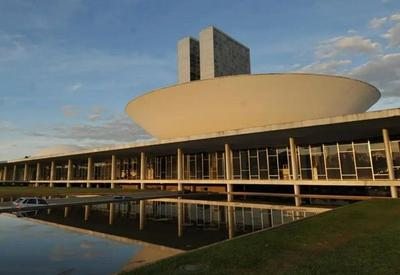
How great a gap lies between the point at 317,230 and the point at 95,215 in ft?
41.0

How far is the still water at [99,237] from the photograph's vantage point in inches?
335

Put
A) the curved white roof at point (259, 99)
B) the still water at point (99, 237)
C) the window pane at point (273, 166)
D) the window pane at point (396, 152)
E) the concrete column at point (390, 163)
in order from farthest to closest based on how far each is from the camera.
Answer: the window pane at point (273, 166) → the curved white roof at point (259, 99) → the window pane at point (396, 152) → the concrete column at point (390, 163) → the still water at point (99, 237)

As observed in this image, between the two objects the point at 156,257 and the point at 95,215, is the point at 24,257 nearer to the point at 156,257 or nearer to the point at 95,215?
the point at 156,257

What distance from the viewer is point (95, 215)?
18.2m

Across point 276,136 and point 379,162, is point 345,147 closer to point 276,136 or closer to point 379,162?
point 379,162

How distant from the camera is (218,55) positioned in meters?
88.8

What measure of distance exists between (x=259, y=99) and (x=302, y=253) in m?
29.5

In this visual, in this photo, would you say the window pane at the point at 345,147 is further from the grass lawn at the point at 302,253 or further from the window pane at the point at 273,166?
the grass lawn at the point at 302,253

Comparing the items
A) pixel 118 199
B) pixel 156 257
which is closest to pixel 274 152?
pixel 118 199

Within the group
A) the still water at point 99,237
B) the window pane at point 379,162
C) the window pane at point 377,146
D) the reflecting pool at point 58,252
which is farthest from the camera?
the window pane at point 377,146

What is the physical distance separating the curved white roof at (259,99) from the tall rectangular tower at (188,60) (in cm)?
5393

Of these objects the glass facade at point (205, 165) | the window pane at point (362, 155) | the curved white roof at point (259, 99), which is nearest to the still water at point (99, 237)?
the window pane at point (362, 155)

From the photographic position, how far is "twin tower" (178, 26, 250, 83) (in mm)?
87875

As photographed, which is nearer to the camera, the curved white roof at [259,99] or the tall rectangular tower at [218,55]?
the curved white roof at [259,99]
